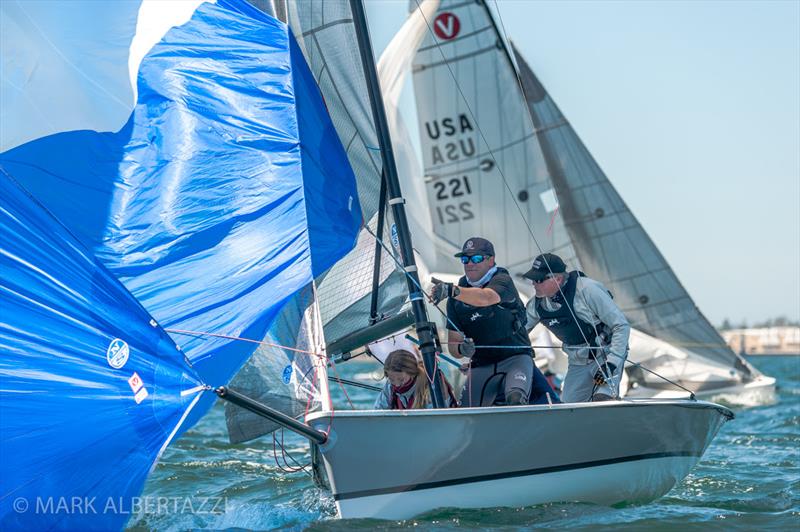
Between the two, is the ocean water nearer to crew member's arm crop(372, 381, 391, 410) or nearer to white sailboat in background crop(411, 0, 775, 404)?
crew member's arm crop(372, 381, 391, 410)

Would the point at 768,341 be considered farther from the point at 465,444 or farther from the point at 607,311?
the point at 465,444

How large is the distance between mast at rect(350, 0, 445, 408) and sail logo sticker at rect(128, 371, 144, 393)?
5.69ft

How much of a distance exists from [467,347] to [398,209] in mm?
932

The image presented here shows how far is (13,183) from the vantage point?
17.0 ft

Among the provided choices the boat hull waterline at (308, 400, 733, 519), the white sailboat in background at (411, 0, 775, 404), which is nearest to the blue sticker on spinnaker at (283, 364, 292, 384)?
the boat hull waterline at (308, 400, 733, 519)

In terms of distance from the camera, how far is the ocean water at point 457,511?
5.60 meters

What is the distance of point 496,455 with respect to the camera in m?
5.64

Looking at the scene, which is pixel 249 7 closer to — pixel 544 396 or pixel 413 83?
pixel 544 396

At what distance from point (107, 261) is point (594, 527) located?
3.02 metres

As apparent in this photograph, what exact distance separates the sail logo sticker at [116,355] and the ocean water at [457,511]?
50.5 inches

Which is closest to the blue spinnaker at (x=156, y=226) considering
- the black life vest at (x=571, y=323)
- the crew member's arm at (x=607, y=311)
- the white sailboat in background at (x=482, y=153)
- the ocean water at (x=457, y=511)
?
the ocean water at (x=457, y=511)

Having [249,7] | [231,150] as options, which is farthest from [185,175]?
[249,7]

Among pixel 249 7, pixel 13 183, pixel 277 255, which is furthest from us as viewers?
pixel 249 7

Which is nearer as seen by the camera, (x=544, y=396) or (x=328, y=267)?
(x=328, y=267)
